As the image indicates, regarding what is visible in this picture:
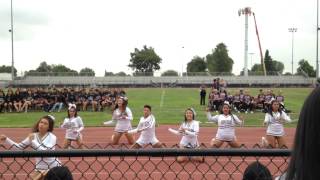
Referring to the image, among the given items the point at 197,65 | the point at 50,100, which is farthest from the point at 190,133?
the point at 197,65

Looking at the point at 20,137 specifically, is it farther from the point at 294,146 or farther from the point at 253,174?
the point at 294,146

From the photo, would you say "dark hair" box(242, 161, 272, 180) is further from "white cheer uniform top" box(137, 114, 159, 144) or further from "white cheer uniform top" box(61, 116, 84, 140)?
"white cheer uniform top" box(61, 116, 84, 140)

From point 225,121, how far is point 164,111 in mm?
17787

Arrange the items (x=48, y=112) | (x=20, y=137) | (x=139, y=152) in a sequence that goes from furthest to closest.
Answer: (x=48, y=112) < (x=20, y=137) < (x=139, y=152)

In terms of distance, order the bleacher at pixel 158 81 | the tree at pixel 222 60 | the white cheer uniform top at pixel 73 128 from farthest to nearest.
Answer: the tree at pixel 222 60 < the bleacher at pixel 158 81 < the white cheer uniform top at pixel 73 128

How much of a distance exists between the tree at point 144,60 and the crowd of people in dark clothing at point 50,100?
9646 cm

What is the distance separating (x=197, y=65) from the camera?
133750 mm

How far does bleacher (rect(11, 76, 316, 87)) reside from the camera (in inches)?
3231

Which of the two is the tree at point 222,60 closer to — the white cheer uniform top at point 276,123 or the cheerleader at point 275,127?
the cheerleader at point 275,127

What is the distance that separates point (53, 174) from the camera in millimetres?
3842

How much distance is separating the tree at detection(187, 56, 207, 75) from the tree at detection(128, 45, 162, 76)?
27.2ft

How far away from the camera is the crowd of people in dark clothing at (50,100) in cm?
3238

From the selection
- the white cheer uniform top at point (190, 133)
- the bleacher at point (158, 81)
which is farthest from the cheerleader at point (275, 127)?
the bleacher at point (158, 81)

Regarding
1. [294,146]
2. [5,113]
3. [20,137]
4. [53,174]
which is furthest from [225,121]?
[5,113]
